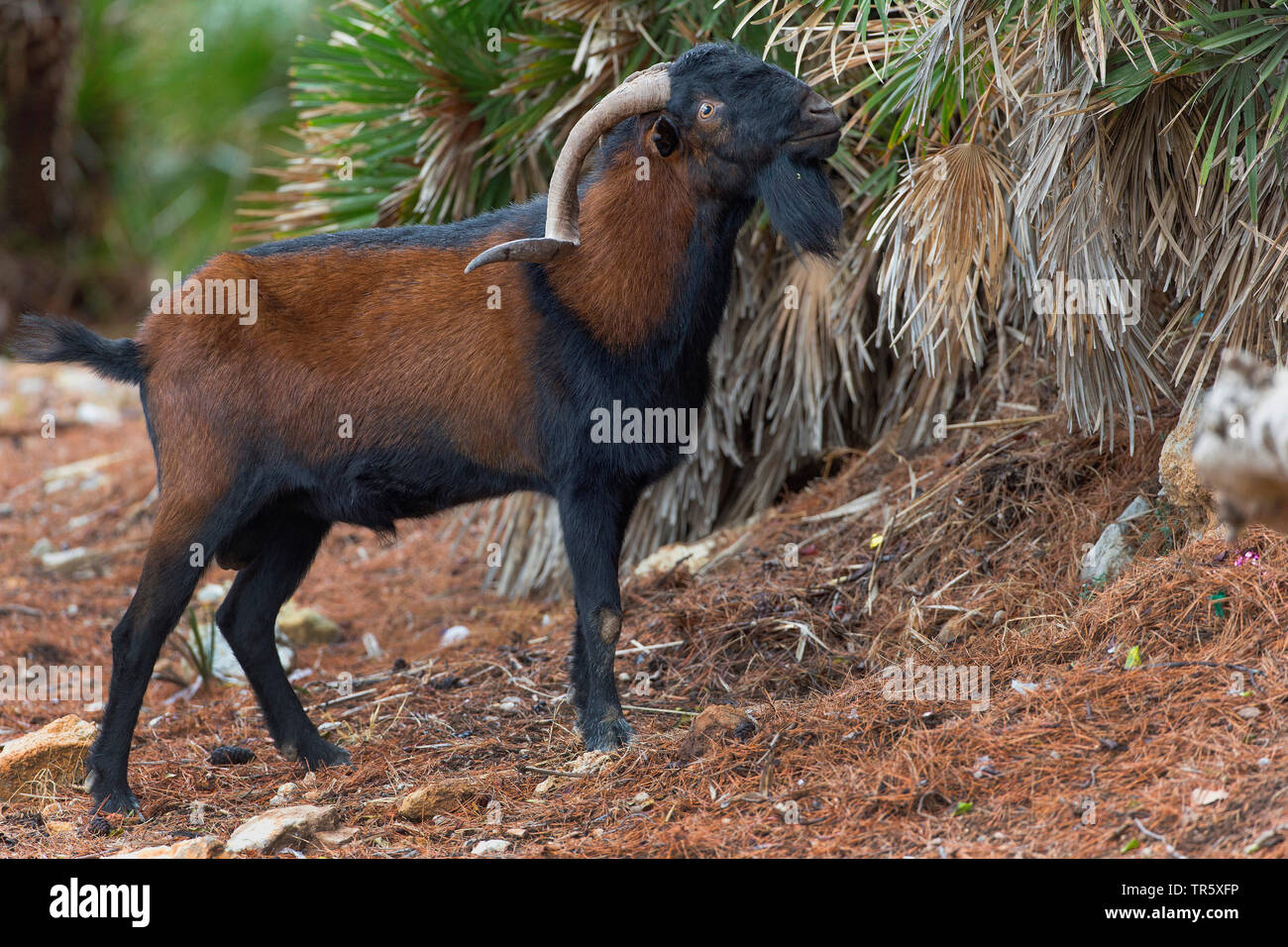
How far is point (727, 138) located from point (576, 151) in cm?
48

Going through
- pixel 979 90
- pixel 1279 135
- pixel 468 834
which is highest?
pixel 979 90

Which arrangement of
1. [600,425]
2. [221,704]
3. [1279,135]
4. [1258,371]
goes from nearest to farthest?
[1258,371] → [1279,135] → [600,425] → [221,704]

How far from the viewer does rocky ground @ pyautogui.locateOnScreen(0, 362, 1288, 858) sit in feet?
11.0

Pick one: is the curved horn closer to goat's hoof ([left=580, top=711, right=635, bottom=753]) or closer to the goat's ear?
the goat's ear

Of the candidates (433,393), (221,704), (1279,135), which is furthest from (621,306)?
(221,704)

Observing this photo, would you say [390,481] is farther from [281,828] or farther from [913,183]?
[913,183]

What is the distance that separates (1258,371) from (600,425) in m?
2.12

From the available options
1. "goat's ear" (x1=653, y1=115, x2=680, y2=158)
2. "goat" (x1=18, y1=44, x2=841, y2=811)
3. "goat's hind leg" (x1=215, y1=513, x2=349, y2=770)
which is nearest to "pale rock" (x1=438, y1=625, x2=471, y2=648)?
"goat's hind leg" (x1=215, y1=513, x2=349, y2=770)

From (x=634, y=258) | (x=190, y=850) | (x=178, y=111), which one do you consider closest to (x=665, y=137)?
(x=634, y=258)

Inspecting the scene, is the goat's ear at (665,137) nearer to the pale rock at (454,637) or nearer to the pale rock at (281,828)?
the pale rock at (281,828)

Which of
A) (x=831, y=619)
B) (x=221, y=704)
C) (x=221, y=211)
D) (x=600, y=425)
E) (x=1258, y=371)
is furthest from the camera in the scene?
(x=221, y=211)

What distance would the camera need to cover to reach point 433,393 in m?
4.37

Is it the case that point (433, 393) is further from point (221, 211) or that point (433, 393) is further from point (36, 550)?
point (221, 211)

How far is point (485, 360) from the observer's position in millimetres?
4383
